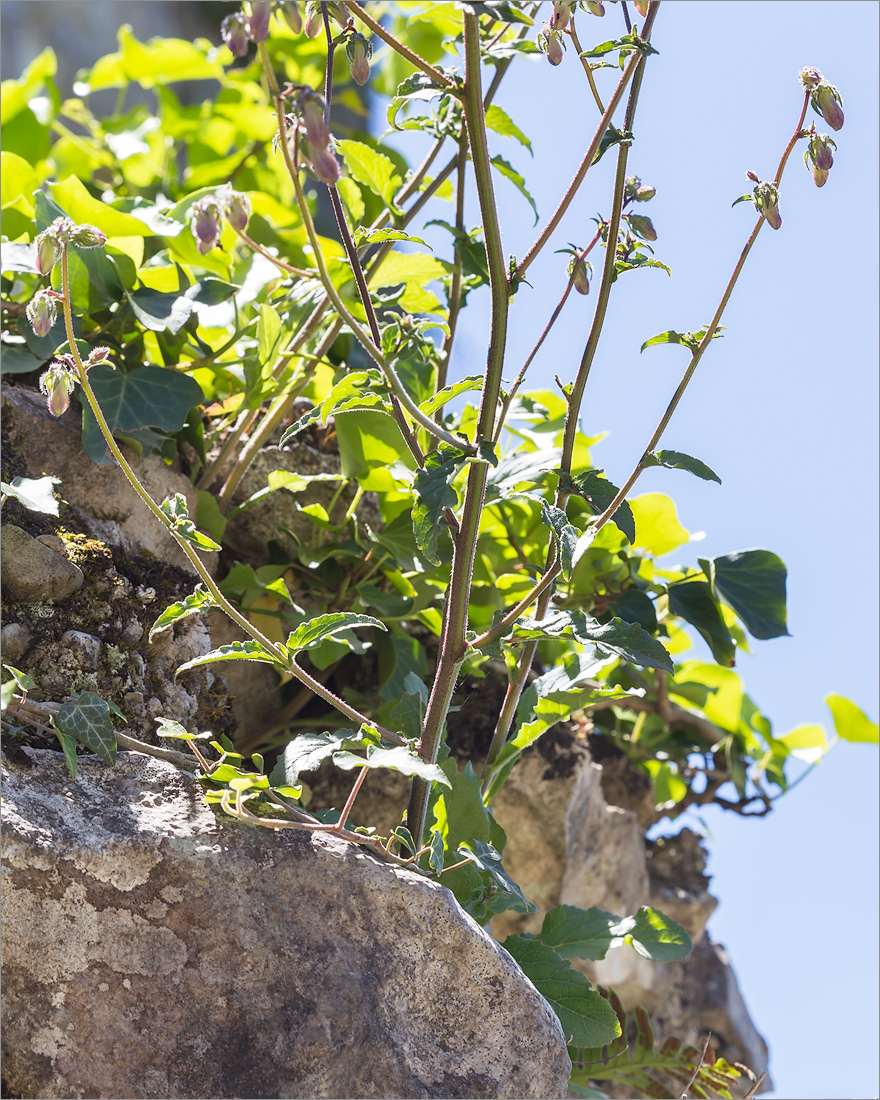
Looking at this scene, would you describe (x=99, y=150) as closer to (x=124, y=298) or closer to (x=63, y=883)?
(x=124, y=298)

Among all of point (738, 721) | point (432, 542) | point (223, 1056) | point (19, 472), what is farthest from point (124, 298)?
point (738, 721)

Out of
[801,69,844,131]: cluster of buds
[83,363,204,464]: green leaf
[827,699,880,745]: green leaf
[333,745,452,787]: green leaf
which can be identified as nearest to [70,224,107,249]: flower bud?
[83,363,204,464]: green leaf

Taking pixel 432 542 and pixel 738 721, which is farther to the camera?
pixel 738 721

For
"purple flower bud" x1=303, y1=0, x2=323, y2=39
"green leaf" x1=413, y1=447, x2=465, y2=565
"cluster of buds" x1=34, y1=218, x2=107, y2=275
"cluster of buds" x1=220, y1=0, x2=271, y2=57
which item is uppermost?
"purple flower bud" x1=303, y1=0, x2=323, y2=39

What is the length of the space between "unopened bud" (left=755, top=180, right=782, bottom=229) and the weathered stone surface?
62 centimetres

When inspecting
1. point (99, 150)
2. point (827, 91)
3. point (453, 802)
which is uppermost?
point (827, 91)

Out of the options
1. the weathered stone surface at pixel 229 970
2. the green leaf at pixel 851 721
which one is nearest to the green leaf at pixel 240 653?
the weathered stone surface at pixel 229 970

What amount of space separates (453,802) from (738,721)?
3.16 ft

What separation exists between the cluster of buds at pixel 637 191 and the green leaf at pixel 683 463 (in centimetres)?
23

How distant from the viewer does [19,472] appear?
40.9 inches

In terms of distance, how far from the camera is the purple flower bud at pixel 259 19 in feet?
1.88

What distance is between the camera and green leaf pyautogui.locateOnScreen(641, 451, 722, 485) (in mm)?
834

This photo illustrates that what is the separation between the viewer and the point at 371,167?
1058 millimetres

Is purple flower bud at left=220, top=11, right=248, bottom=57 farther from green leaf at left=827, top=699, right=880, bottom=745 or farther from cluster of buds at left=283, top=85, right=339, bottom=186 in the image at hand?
green leaf at left=827, top=699, right=880, bottom=745
